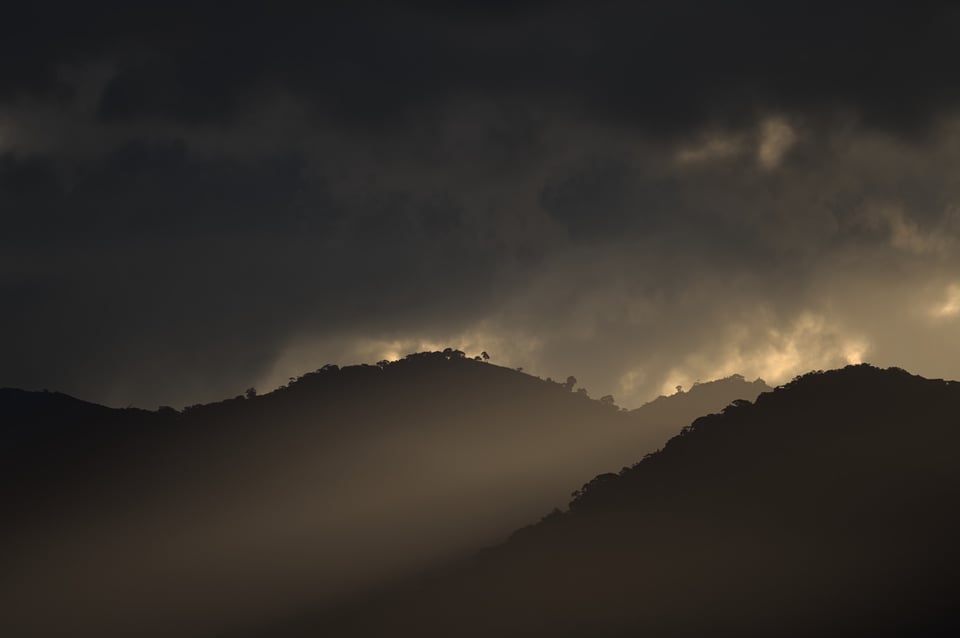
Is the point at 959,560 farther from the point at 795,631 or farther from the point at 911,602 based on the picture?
the point at 795,631

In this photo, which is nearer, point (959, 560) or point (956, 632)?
point (956, 632)

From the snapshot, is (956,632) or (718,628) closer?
(956,632)

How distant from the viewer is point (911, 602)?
7623 inches

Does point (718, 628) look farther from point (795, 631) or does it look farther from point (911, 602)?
point (911, 602)

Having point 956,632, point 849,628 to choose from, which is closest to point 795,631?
point 849,628

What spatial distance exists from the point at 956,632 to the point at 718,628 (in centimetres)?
3638

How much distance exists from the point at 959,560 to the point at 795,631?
103ft

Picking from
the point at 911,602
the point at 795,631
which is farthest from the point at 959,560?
the point at 795,631

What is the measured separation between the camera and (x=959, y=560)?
199500 mm

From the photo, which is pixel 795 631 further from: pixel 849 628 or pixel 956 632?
pixel 956 632

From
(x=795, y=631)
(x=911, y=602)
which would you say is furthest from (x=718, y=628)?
(x=911, y=602)

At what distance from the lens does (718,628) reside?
19788cm

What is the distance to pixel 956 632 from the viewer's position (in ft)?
605

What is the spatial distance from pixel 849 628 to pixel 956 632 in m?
15.8
